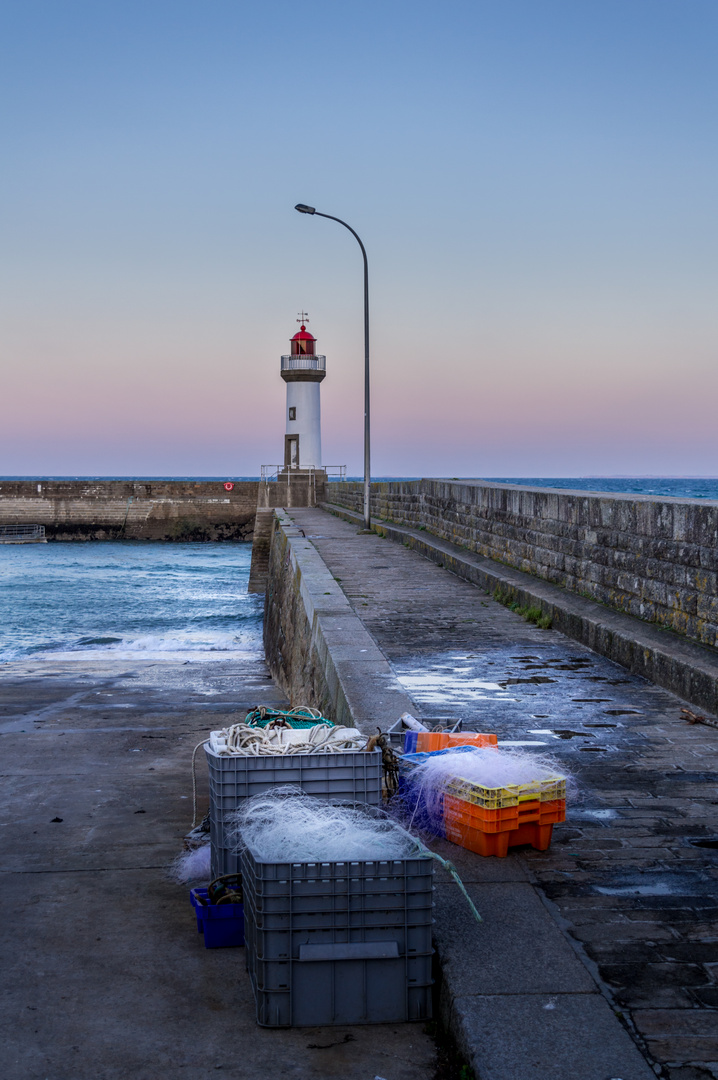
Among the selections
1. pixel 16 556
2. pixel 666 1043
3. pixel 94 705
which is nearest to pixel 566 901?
pixel 666 1043

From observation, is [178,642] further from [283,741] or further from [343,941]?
[343,941]

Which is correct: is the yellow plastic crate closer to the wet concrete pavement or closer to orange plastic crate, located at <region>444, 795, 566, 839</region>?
orange plastic crate, located at <region>444, 795, 566, 839</region>

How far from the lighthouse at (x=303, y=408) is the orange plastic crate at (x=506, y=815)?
4217cm

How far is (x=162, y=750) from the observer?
29.6ft

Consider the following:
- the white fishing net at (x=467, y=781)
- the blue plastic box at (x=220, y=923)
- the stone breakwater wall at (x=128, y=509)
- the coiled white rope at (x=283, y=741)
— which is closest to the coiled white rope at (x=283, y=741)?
the coiled white rope at (x=283, y=741)

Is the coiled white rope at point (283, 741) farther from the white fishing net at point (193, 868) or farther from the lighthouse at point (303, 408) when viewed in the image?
the lighthouse at point (303, 408)

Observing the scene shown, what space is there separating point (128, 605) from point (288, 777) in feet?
87.8

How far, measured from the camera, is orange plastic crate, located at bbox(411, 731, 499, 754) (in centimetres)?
475

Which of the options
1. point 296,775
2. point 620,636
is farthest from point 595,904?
point 620,636

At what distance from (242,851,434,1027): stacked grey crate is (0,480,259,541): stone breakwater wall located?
191 ft

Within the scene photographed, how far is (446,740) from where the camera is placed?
4.79 m

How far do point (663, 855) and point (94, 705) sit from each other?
9.83 m

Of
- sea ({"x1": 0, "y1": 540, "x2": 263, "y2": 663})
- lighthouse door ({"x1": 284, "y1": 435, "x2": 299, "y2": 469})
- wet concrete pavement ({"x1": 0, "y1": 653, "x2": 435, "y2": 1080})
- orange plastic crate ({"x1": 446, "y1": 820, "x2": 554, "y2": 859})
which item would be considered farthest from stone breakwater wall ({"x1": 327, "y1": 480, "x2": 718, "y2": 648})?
lighthouse door ({"x1": 284, "y1": 435, "x2": 299, "y2": 469})

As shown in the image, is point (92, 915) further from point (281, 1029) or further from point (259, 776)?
point (281, 1029)
